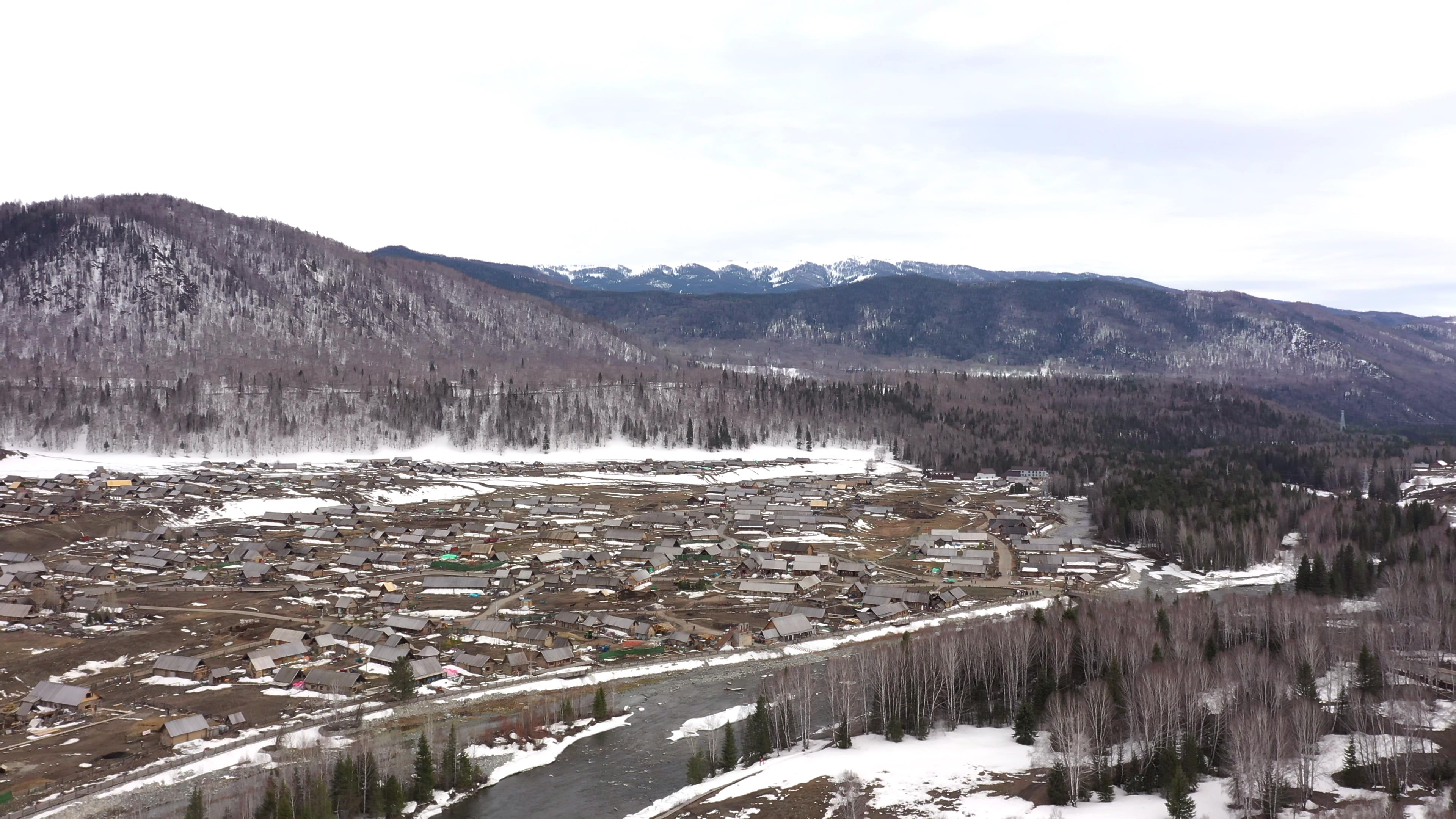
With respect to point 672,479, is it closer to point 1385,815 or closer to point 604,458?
point 604,458

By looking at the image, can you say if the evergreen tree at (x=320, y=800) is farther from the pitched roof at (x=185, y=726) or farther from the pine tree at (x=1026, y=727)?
the pine tree at (x=1026, y=727)

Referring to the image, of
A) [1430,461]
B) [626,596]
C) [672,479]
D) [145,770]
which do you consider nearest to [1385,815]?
[145,770]

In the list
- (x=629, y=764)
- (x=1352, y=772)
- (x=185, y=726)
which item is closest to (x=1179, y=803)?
(x=1352, y=772)

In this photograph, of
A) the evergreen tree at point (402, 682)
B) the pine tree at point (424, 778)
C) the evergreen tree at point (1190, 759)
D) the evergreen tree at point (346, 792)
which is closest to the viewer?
the evergreen tree at point (346, 792)

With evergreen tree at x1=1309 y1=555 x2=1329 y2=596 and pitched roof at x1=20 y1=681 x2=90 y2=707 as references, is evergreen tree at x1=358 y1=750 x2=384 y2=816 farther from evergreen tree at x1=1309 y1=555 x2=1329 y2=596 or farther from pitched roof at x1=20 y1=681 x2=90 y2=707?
evergreen tree at x1=1309 y1=555 x2=1329 y2=596

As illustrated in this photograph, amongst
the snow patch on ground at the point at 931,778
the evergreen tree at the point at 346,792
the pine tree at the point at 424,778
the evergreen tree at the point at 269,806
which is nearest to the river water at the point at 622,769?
the pine tree at the point at 424,778
